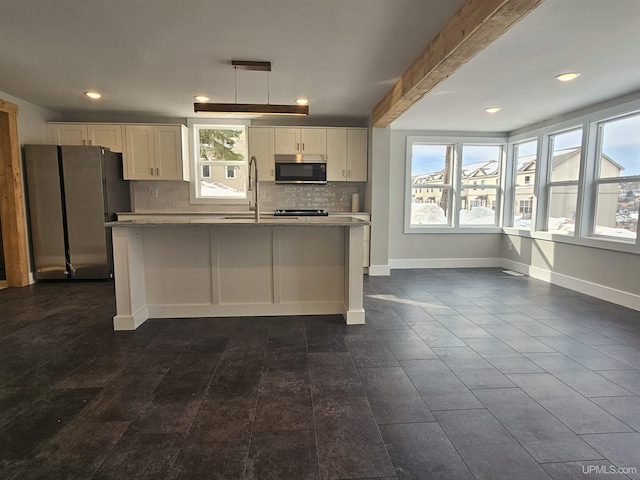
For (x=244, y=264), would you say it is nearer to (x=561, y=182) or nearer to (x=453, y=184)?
(x=453, y=184)

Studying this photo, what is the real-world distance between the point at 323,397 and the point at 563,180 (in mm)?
4684

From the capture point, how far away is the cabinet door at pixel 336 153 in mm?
5258

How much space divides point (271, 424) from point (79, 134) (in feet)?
17.3

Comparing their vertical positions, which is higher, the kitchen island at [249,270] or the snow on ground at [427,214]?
the snow on ground at [427,214]

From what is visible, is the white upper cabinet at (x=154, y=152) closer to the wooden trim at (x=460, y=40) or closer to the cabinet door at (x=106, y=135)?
the cabinet door at (x=106, y=135)

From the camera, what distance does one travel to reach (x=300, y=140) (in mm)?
→ 5262

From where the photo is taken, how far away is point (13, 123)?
14.0ft

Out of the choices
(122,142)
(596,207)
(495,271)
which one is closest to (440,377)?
(596,207)

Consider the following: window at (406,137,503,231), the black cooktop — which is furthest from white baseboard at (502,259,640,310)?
the black cooktop

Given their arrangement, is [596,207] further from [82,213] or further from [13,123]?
[13,123]

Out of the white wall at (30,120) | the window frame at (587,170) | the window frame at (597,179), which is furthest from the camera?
the white wall at (30,120)

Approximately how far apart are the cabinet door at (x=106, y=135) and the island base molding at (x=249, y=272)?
270 cm
